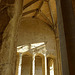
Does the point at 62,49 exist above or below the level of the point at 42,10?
below

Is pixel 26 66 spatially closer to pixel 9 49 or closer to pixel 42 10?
pixel 42 10

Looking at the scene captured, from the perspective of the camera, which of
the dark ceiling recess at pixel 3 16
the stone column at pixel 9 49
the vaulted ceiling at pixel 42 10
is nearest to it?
the stone column at pixel 9 49

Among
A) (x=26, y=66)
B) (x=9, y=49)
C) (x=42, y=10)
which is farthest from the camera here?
(x=26, y=66)

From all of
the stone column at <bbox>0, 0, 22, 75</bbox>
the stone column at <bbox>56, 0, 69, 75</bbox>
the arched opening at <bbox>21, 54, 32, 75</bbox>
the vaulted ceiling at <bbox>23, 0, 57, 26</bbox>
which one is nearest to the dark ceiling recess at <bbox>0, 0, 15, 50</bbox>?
the stone column at <bbox>0, 0, 22, 75</bbox>

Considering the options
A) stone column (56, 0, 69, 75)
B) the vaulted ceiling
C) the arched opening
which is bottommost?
the arched opening

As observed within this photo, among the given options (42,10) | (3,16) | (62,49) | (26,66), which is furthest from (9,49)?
(26,66)

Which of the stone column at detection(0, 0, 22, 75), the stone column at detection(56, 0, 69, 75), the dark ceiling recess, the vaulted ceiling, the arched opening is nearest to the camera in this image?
the stone column at detection(56, 0, 69, 75)

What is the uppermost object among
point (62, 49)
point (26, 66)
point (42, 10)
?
point (42, 10)

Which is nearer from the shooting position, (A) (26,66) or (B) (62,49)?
(B) (62,49)

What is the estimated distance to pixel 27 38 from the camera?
10.9m

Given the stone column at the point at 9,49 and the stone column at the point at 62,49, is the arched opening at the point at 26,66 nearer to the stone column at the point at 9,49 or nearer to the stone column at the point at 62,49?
the stone column at the point at 9,49

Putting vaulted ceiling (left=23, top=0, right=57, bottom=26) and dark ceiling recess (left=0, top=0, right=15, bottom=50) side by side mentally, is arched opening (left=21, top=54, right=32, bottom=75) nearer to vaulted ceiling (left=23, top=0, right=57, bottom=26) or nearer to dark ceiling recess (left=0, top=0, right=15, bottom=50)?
vaulted ceiling (left=23, top=0, right=57, bottom=26)

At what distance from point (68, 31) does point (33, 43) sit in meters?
8.01

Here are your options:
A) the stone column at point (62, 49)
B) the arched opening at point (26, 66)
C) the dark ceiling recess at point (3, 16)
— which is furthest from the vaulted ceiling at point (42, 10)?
the stone column at point (62, 49)
